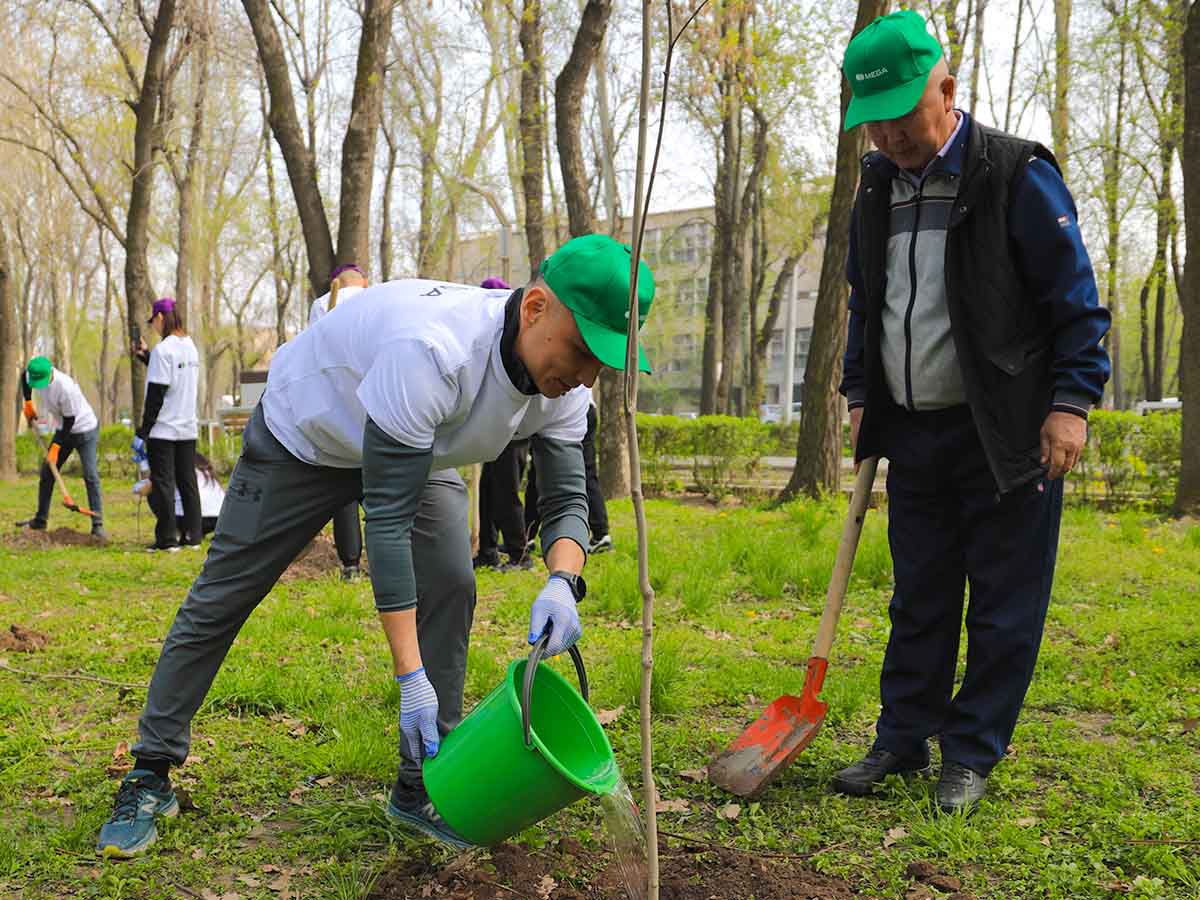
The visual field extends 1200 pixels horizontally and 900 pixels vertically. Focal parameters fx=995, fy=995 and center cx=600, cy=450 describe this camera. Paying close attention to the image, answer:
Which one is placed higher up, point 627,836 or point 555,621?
point 555,621

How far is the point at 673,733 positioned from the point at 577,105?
23.7ft

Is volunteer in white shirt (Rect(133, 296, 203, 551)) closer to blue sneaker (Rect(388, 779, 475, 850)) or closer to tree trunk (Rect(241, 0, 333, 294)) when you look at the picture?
tree trunk (Rect(241, 0, 333, 294))

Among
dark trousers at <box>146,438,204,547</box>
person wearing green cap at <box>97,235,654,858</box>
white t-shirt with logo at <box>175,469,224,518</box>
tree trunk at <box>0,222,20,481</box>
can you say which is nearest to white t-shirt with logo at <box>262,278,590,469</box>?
person wearing green cap at <box>97,235,654,858</box>

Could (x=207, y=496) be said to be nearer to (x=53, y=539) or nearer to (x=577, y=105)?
(x=53, y=539)

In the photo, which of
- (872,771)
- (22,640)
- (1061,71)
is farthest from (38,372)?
(1061,71)

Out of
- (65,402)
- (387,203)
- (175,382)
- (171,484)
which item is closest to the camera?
(175,382)

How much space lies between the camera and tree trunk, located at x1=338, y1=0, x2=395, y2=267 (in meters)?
8.12

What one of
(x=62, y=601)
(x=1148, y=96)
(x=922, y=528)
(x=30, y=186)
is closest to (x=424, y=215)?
(x=30, y=186)

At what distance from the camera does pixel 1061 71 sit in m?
18.7

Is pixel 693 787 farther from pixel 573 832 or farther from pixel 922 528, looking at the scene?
pixel 922 528

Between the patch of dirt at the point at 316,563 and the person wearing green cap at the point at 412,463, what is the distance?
3813 millimetres

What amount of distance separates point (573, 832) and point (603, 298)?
1.55m

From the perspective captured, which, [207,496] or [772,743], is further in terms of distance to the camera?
[207,496]

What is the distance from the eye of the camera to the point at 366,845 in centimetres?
260
